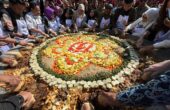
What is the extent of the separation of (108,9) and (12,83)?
14.6ft

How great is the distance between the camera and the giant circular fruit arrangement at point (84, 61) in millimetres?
4953

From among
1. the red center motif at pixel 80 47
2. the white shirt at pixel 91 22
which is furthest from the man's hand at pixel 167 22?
the white shirt at pixel 91 22

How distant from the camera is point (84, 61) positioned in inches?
217

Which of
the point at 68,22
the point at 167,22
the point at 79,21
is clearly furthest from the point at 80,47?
the point at 68,22

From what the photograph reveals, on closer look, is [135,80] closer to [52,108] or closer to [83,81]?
[83,81]

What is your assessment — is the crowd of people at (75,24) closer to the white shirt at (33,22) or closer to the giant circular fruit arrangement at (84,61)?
the white shirt at (33,22)

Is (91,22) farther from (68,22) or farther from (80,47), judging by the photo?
(80,47)

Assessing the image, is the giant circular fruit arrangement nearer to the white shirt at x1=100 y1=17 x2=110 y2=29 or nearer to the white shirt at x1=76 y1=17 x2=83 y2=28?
the white shirt at x1=100 y1=17 x2=110 y2=29

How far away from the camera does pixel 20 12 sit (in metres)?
6.72

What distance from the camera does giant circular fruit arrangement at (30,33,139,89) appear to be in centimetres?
495

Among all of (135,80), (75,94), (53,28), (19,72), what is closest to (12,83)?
(19,72)

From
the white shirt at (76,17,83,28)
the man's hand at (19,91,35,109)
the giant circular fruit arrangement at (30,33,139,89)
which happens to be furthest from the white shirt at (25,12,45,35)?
the man's hand at (19,91,35,109)

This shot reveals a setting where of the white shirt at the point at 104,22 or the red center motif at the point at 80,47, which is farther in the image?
the white shirt at the point at 104,22

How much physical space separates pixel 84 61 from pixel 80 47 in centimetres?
71
